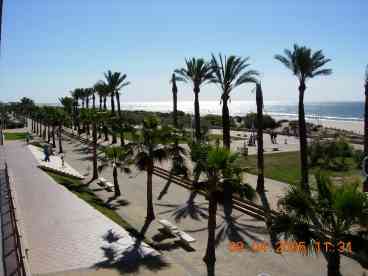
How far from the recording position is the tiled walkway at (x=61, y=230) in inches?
490

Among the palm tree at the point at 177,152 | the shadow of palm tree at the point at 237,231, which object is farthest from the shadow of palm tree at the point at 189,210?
the palm tree at the point at 177,152

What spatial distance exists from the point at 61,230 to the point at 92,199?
6.64m

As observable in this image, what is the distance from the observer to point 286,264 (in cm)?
1288

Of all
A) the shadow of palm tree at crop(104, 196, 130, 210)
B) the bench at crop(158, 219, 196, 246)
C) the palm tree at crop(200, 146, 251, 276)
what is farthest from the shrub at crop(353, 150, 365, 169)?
the palm tree at crop(200, 146, 251, 276)

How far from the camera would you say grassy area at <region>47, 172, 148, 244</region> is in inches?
A: 676

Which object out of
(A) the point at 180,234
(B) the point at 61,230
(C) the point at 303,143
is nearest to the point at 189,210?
(A) the point at 180,234

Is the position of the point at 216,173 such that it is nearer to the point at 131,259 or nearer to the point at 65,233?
the point at 131,259

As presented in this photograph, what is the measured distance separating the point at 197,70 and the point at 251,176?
9389 mm

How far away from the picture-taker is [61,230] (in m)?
15.4

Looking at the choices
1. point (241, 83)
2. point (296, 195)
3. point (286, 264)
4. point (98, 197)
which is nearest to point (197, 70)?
point (241, 83)

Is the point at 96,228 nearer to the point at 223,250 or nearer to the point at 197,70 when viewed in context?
the point at 223,250

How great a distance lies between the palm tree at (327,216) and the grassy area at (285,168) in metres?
14.4

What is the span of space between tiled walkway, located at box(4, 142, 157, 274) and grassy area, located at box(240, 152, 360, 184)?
35.0ft

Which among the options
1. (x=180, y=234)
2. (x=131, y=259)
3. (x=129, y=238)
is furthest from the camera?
(x=180, y=234)
